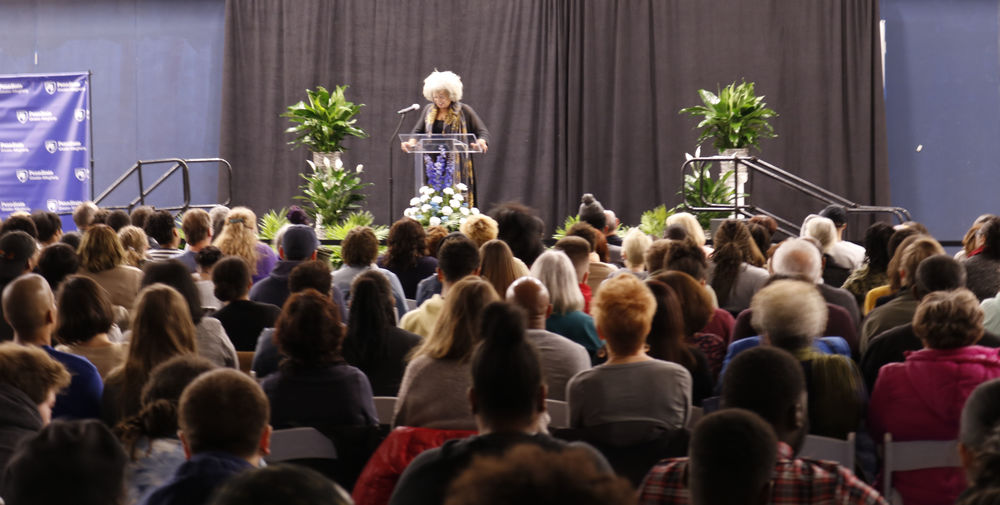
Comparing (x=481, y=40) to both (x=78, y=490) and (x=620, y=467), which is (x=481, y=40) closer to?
(x=620, y=467)

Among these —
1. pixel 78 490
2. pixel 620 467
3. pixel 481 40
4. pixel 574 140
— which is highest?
pixel 481 40

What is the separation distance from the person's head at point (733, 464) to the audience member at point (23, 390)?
1.74m

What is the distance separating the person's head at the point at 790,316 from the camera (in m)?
3.27

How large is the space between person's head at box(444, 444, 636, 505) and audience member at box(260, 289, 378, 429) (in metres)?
2.20

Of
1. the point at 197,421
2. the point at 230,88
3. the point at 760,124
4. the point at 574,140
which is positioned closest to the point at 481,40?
the point at 574,140

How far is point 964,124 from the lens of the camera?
1261 centimetres

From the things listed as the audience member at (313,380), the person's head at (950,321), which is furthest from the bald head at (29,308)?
the person's head at (950,321)

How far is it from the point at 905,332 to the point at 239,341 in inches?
101

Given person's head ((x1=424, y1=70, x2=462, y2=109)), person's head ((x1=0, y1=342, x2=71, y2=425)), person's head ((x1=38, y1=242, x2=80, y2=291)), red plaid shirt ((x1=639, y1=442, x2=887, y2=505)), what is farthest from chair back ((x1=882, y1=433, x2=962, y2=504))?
person's head ((x1=424, y1=70, x2=462, y2=109))

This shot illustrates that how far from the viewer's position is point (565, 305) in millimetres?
4367

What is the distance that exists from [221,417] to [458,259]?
2591 mm

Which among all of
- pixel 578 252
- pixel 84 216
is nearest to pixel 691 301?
pixel 578 252

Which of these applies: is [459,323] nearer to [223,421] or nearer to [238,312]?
[223,421]

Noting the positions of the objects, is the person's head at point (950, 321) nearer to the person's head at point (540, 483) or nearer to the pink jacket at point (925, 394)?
the pink jacket at point (925, 394)
